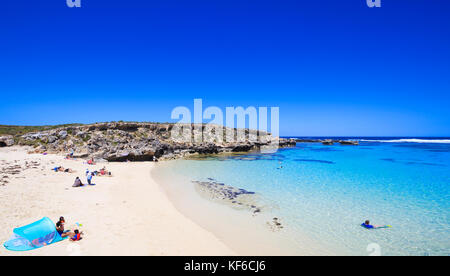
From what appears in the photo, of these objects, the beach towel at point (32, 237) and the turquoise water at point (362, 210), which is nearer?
the beach towel at point (32, 237)

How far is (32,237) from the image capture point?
5949 mm

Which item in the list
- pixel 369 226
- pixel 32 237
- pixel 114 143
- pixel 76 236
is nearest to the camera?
pixel 32 237

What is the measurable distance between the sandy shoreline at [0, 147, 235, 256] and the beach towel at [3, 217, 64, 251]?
0.65ft

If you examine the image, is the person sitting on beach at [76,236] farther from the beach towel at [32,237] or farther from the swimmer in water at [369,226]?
the swimmer in water at [369,226]

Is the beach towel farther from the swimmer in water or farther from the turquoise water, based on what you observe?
the swimmer in water

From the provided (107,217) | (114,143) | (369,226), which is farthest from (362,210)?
(114,143)

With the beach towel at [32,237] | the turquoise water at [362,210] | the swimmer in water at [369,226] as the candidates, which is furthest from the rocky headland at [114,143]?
the swimmer in water at [369,226]

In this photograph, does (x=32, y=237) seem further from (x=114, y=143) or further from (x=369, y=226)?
(x=114, y=143)

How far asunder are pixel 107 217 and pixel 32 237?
2669mm

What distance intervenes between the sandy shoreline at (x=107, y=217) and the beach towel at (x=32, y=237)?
0.20 m

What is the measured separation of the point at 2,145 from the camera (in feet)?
101

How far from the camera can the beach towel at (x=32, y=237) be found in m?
5.88
